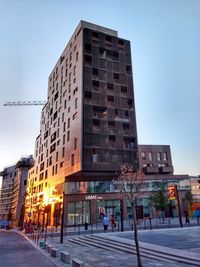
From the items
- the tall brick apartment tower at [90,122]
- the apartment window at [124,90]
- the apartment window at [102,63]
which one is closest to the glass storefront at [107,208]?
the tall brick apartment tower at [90,122]

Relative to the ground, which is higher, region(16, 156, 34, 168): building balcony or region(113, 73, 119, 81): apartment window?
region(113, 73, 119, 81): apartment window

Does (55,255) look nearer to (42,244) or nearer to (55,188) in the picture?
(42,244)

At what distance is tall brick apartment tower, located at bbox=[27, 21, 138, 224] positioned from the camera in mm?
43188

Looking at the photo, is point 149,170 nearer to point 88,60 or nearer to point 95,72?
point 95,72

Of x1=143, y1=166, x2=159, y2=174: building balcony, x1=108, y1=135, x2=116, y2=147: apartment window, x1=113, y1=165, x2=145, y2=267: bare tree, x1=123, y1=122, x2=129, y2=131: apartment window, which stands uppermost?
x1=123, y1=122, x2=129, y2=131: apartment window

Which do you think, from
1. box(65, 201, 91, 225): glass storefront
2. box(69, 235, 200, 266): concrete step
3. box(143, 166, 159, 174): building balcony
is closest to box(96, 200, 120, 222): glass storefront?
box(65, 201, 91, 225): glass storefront

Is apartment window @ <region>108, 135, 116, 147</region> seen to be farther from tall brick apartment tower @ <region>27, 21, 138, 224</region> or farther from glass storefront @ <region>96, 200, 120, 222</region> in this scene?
glass storefront @ <region>96, 200, 120, 222</region>

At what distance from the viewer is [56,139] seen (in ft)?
184

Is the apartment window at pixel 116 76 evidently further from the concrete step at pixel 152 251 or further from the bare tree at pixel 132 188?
the concrete step at pixel 152 251

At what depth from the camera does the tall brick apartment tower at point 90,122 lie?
4319 centimetres

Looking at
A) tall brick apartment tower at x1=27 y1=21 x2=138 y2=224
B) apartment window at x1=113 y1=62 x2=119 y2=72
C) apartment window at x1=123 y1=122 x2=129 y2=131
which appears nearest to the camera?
tall brick apartment tower at x1=27 y1=21 x2=138 y2=224

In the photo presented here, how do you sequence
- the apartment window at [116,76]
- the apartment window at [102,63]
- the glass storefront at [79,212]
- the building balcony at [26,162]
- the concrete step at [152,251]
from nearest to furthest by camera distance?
the concrete step at [152,251] < the glass storefront at [79,212] < the apartment window at [102,63] < the apartment window at [116,76] < the building balcony at [26,162]

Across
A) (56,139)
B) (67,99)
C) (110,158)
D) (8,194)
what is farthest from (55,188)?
(8,194)

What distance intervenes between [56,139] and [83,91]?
1567 cm
